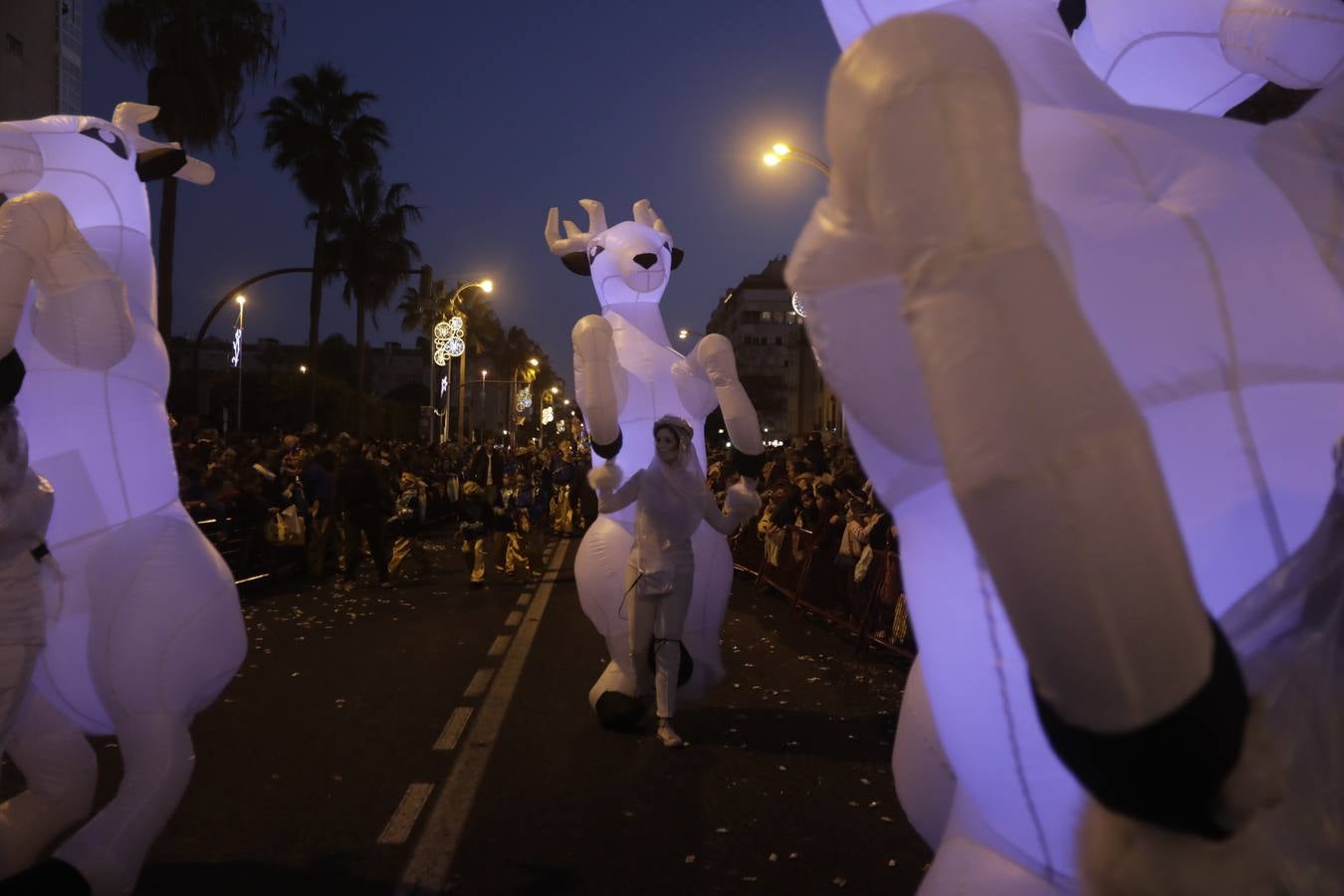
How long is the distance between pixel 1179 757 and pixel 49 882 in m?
3.65

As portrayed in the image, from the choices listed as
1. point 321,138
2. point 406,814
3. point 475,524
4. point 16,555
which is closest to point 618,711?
point 406,814

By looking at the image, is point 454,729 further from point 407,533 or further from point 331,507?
point 331,507

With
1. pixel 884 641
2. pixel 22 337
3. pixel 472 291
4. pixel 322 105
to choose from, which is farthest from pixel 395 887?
pixel 472 291

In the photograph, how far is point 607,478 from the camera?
690 cm

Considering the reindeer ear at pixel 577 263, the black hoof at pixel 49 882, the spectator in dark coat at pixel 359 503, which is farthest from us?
the spectator in dark coat at pixel 359 503

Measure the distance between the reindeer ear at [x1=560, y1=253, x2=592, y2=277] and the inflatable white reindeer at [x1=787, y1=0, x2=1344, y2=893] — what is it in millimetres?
6616

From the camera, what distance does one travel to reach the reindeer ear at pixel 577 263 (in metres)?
8.90

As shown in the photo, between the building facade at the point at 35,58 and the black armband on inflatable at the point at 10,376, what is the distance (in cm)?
2980

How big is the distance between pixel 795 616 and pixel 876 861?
7.78 m

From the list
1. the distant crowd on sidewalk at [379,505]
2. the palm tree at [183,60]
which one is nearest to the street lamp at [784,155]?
the distant crowd on sidewalk at [379,505]

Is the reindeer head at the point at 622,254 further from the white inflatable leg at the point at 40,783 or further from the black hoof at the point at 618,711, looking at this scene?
the white inflatable leg at the point at 40,783

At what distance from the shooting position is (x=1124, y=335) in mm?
1739

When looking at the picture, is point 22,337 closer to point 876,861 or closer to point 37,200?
point 37,200

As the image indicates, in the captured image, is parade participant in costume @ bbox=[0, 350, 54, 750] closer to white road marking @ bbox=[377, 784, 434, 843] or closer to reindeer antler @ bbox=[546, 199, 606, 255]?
white road marking @ bbox=[377, 784, 434, 843]
